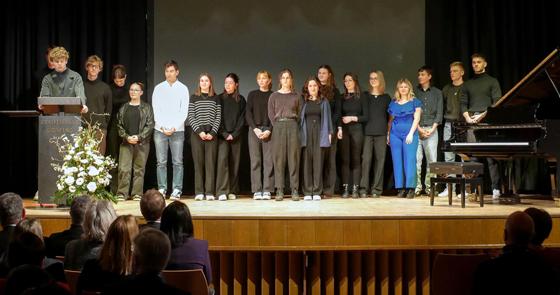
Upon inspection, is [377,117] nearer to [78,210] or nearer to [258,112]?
[258,112]

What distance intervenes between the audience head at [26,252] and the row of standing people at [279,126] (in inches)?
192

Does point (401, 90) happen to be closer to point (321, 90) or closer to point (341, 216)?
point (321, 90)

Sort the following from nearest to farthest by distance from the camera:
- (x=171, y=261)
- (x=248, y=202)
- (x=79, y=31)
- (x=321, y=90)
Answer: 1. (x=171, y=261)
2. (x=248, y=202)
3. (x=321, y=90)
4. (x=79, y=31)

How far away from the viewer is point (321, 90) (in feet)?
26.6

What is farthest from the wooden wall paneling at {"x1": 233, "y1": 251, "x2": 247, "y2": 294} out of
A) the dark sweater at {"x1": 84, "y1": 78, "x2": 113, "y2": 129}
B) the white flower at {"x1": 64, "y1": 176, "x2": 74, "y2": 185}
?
the dark sweater at {"x1": 84, "y1": 78, "x2": 113, "y2": 129}

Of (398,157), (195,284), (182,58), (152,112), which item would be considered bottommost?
(195,284)

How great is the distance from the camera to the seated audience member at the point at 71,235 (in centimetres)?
394

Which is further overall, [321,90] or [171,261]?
[321,90]

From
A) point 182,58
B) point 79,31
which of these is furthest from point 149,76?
→ point 79,31

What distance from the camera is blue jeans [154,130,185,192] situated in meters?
8.14

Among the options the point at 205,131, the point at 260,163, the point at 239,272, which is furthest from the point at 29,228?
the point at 260,163

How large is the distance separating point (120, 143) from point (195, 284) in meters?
5.27

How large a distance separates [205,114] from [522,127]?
139 inches

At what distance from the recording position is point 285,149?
778 centimetres
